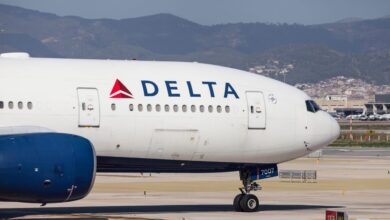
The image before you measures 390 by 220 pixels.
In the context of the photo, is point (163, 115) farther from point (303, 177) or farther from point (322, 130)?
point (303, 177)

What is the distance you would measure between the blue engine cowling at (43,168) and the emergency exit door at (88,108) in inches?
158

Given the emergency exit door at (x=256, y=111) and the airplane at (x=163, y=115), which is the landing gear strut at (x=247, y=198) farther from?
the emergency exit door at (x=256, y=111)

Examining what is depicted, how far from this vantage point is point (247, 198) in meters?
35.3

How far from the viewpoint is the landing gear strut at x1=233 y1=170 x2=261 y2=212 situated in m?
35.2

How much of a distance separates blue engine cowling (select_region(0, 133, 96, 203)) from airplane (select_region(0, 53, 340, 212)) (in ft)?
0.54

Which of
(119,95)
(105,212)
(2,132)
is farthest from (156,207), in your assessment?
(2,132)

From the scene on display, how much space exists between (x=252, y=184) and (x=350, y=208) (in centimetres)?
388

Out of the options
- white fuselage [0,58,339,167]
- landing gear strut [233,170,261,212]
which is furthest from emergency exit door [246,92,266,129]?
landing gear strut [233,170,261,212]

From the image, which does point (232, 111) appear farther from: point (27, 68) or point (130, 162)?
point (27, 68)

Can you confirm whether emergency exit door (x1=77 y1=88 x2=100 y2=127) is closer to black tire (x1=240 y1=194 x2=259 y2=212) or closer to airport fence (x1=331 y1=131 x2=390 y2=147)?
black tire (x1=240 y1=194 x2=259 y2=212)

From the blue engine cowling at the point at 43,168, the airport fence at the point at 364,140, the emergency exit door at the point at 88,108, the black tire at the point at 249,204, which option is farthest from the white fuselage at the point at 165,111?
the airport fence at the point at 364,140

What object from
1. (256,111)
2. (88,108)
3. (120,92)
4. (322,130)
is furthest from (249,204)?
(88,108)

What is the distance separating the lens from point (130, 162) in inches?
1302

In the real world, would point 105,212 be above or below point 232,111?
below
